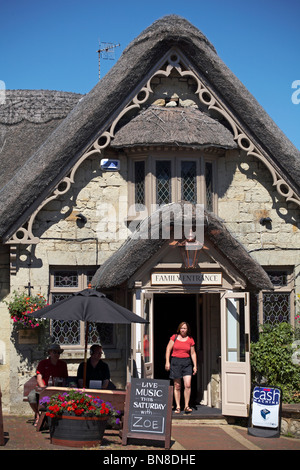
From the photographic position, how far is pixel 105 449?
11.0 meters

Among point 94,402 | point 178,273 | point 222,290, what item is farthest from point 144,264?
point 94,402

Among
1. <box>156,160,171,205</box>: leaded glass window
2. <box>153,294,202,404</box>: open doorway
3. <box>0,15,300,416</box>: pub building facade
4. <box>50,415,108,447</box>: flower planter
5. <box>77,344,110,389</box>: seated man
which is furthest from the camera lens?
<box>153,294,202,404</box>: open doorway

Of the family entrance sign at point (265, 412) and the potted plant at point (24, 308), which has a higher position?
the potted plant at point (24, 308)

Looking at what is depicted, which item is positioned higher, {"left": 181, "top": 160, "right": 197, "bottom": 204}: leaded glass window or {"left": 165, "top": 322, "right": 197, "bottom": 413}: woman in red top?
{"left": 181, "top": 160, "right": 197, "bottom": 204}: leaded glass window

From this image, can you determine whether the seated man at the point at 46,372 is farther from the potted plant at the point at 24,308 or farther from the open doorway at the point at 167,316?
the open doorway at the point at 167,316

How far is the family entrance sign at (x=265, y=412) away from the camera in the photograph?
13.0 m

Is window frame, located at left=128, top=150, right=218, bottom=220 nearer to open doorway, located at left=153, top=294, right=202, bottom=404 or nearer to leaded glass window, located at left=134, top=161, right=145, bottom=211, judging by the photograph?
leaded glass window, located at left=134, top=161, right=145, bottom=211

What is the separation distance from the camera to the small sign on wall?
14.7 m

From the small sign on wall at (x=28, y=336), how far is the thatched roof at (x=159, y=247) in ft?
5.16

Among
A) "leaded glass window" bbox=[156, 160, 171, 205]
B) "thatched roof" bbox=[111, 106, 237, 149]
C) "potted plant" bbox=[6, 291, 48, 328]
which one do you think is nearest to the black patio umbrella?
"potted plant" bbox=[6, 291, 48, 328]

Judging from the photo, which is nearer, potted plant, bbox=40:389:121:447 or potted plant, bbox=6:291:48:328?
potted plant, bbox=40:389:121:447

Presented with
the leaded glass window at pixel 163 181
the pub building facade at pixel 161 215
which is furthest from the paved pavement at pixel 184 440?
the leaded glass window at pixel 163 181

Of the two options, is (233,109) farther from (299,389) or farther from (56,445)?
(56,445)

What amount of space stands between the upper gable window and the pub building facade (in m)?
0.02
